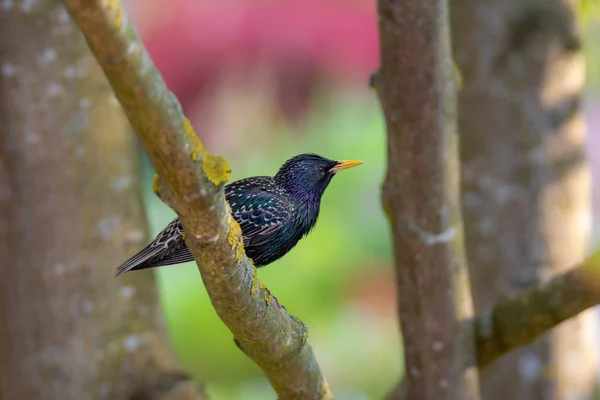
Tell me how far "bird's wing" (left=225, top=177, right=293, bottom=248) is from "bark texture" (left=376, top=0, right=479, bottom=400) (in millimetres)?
352

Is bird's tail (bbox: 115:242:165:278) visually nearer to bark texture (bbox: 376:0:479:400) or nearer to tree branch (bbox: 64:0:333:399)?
tree branch (bbox: 64:0:333:399)

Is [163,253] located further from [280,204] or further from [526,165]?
[526,165]

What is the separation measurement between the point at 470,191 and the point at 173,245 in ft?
5.13

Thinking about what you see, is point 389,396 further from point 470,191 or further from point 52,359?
point 52,359

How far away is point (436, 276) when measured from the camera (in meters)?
2.59

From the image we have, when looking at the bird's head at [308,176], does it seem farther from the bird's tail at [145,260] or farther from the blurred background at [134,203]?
the blurred background at [134,203]

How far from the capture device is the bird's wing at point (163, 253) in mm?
2135

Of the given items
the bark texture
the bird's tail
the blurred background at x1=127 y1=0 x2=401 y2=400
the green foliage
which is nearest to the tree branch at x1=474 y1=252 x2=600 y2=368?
the bark texture

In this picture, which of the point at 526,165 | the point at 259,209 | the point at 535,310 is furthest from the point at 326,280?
the point at 259,209

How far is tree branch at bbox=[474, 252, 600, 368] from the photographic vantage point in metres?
2.38

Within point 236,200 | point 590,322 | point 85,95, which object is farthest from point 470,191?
point 85,95

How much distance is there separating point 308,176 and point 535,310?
75 cm

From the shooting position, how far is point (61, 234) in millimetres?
2957

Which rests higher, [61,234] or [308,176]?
[308,176]
